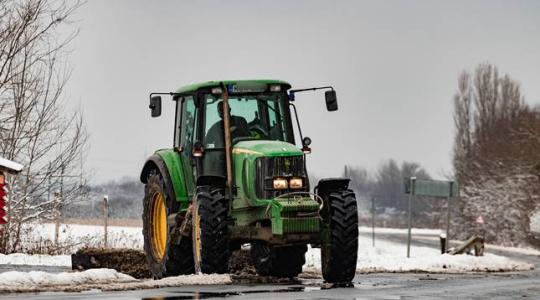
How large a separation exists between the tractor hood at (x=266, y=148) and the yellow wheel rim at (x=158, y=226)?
8.45 feet

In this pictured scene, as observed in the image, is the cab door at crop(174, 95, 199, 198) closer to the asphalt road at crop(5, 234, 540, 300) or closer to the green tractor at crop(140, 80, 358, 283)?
the green tractor at crop(140, 80, 358, 283)

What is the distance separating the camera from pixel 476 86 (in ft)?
273

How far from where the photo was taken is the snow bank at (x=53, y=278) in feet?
48.0

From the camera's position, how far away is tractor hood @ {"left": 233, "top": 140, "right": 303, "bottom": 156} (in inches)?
641

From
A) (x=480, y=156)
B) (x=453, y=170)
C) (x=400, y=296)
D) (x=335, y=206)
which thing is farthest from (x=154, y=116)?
(x=453, y=170)

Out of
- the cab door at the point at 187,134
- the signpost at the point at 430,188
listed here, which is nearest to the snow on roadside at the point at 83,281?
the cab door at the point at 187,134

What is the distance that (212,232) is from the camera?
52.9 feet

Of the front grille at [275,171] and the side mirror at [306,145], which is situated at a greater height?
the side mirror at [306,145]

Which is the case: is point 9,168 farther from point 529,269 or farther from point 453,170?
point 453,170

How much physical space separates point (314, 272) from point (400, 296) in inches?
301

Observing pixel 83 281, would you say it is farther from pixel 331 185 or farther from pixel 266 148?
pixel 331 185

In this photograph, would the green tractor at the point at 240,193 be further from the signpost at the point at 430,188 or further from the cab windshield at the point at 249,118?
the signpost at the point at 430,188

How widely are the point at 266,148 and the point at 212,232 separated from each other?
5.03 feet

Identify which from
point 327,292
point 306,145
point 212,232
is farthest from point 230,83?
point 327,292
